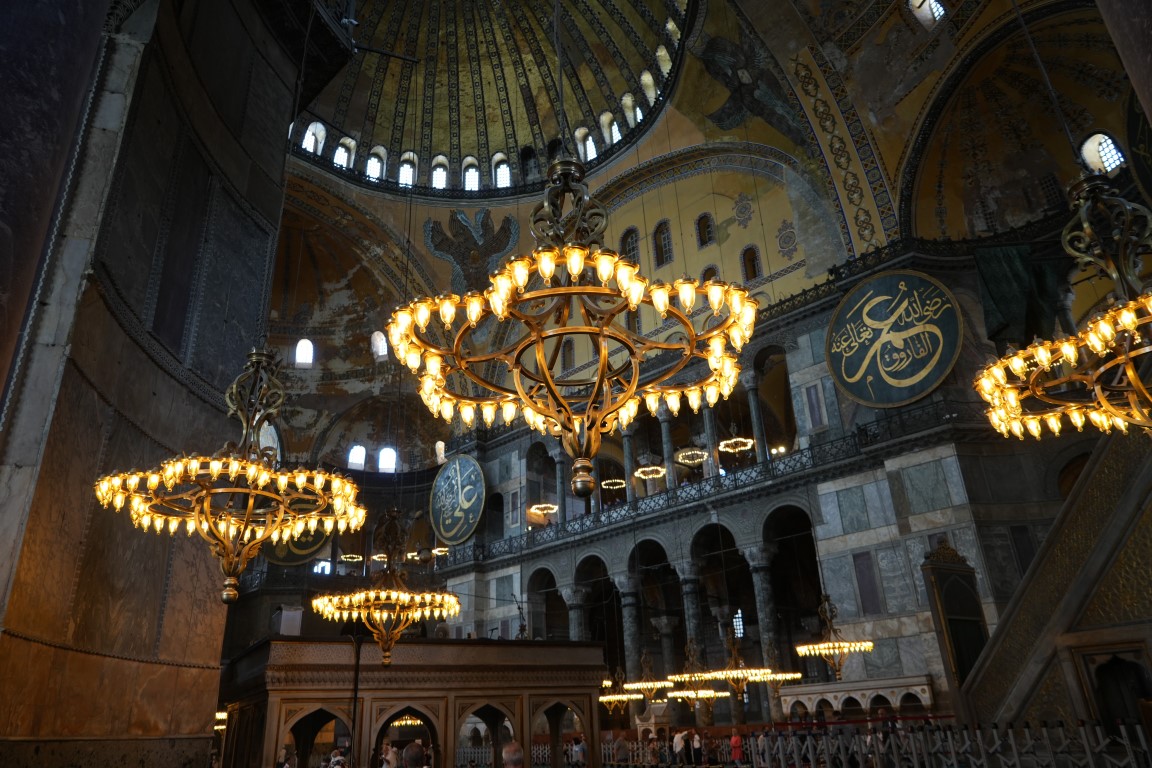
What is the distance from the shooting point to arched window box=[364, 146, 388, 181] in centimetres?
1769

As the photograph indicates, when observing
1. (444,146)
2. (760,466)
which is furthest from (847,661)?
(444,146)

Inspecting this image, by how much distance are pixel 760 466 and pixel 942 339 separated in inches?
171

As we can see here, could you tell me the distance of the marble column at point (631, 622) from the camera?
13.7 meters

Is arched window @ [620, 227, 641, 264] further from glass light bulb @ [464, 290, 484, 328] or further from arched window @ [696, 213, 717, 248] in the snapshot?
glass light bulb @ [464, 290, 484, 328]

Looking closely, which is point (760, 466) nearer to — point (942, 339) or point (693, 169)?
point (942, 339)

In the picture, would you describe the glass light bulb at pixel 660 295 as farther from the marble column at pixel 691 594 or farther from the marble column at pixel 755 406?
the marble column at pixel 691 594

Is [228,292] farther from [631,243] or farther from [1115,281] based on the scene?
[631,243]

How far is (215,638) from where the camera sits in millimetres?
6121

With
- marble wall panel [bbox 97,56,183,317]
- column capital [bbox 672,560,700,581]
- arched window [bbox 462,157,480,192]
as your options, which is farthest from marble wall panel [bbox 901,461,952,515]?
arched window [bbox 462,157,480,192]

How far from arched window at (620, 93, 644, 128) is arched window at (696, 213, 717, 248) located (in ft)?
9.61

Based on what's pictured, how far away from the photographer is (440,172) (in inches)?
723

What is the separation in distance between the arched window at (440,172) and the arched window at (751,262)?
8.10 m

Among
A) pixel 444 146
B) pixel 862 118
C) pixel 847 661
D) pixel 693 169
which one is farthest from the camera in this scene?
pixel 444 146

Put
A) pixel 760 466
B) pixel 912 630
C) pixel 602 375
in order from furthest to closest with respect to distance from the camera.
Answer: pixel 760 466 < pixel 912 630 < pixel 602 375
